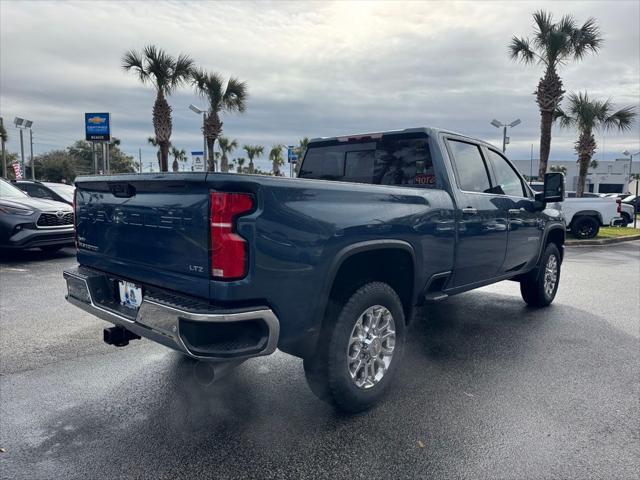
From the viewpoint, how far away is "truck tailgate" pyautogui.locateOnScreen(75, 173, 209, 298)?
2549 mm

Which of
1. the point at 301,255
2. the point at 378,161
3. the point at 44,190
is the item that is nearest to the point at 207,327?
the point at 301,255

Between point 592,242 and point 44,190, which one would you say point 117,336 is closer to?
point 44,190

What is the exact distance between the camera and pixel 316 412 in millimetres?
3217

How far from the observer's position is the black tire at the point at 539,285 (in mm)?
5930

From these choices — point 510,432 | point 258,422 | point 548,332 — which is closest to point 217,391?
point 258,422

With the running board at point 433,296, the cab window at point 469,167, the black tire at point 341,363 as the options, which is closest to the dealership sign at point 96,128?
the cab window at point 469,167

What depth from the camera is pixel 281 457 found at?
268 centimetres

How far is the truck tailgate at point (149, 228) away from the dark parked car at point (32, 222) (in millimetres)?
5964

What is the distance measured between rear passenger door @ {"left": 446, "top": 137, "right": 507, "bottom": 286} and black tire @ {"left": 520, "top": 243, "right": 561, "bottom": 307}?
53.7 inches

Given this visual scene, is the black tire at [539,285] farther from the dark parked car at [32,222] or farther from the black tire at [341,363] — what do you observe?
the dark parked car at [32,222]

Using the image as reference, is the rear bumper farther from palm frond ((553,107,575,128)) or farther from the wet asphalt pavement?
palm frond ((553,107,575,128))

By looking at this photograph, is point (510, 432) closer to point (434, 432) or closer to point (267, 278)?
point (434, 432)

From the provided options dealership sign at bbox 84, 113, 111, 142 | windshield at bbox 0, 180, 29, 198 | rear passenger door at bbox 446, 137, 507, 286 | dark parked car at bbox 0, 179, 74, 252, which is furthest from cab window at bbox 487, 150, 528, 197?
dealership sign at bbox 84, 113, 111, 142

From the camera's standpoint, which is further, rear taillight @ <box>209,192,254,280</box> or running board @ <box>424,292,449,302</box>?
running board @ <box>424,292,449,302</box>
